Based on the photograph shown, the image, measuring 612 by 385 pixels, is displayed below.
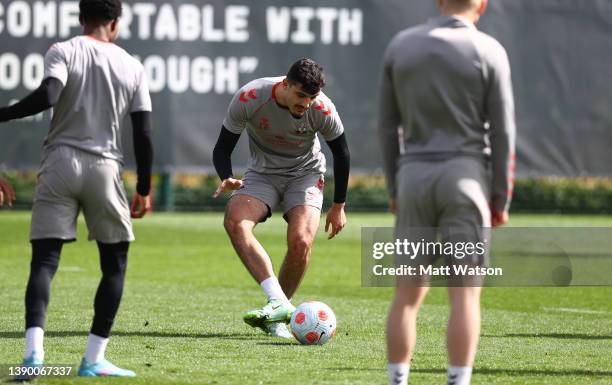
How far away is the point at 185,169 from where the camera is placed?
2541 cm

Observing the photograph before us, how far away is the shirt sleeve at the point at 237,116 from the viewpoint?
9.22 m

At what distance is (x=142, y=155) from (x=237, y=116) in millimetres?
2467

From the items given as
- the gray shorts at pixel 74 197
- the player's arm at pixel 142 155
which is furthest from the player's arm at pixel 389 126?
the gray shorts at pixel 74 197

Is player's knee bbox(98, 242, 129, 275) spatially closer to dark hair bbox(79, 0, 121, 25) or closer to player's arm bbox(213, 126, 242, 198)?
dark hair bbox(79, 0, 121, 25)

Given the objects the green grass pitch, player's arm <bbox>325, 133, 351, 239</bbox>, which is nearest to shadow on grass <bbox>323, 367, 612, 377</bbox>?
the green grass pitch

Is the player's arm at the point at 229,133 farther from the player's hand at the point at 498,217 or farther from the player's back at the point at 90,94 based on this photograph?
the player's hand at the point at 498,217

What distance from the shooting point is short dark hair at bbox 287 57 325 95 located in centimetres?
864

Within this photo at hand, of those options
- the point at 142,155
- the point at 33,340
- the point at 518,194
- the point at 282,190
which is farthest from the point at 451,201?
the point at 518,194

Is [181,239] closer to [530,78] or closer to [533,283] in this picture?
[533,283]

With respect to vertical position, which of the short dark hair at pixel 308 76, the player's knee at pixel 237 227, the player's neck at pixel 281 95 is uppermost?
the short dark hair at pixel 308 76

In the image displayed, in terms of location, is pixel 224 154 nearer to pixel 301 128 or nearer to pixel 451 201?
pixel 301 128

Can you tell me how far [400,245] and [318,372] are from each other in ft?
5.43

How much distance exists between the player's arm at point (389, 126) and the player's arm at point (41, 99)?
1.59 meters

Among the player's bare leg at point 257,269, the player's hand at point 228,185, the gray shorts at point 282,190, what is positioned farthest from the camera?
the gray shorts at point 282,190
